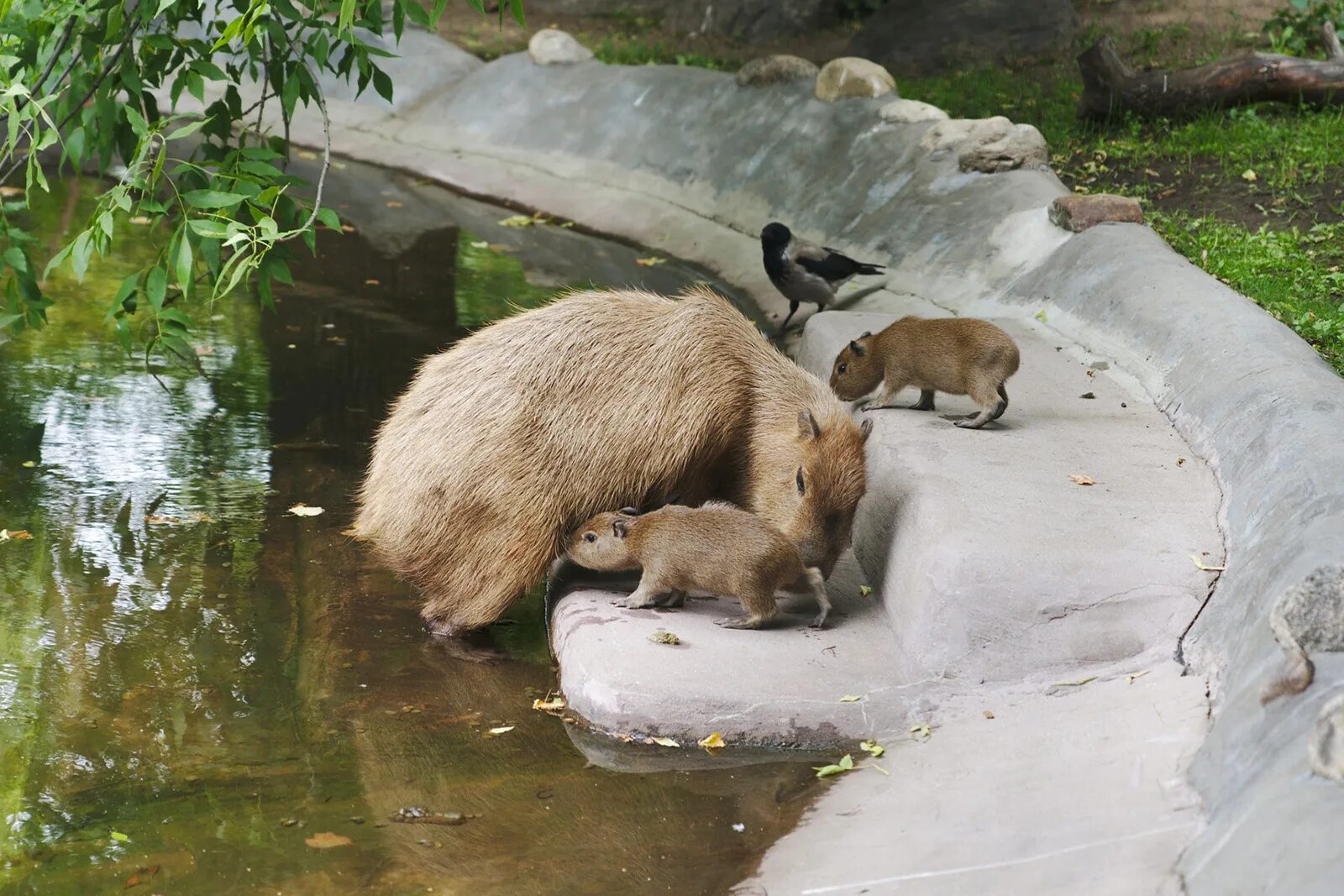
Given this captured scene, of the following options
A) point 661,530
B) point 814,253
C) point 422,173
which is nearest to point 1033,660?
point 661,530

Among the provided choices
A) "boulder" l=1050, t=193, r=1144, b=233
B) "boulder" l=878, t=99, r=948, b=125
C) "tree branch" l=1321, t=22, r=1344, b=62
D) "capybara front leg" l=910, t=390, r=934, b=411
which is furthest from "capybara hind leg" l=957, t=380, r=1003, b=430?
"tree branch" l=1321, t=22, r=1344, b=62

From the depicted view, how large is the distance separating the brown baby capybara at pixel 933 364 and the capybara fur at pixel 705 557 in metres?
1.14

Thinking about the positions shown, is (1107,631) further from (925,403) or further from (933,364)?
(925,403)

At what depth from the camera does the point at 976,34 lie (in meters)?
13.6

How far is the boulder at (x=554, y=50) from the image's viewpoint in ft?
43.9

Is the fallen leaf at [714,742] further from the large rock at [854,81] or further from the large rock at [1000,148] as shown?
the large rock at [854,81]

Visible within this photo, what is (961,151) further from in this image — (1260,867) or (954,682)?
(1260,867)

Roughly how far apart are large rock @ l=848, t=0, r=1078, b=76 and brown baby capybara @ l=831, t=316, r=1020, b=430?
27.8 ft

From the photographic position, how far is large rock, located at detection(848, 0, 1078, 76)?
44.2ft

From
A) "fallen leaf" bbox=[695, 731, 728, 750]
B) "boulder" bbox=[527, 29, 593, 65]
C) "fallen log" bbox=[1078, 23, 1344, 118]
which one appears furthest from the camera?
"boulder" bbox=[527, 29, 593, 65]

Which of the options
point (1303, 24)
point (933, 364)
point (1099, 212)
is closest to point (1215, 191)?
point (1099, 212)

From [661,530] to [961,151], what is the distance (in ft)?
17.2

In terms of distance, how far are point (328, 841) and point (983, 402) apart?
2.93 m

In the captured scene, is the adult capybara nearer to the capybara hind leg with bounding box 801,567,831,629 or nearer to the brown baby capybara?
the capybara hind leg with bounding box 801,567,831,629
